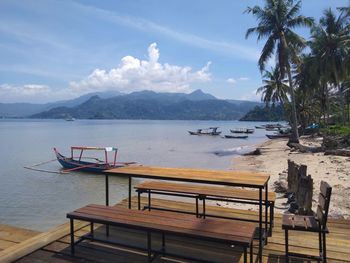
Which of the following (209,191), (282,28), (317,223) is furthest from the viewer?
(282,28)

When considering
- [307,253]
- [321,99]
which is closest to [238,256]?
[307,253]

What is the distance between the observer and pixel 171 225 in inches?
151

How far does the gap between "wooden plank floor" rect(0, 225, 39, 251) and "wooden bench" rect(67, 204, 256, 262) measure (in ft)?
3.69

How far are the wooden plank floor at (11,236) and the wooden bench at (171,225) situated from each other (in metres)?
1.13

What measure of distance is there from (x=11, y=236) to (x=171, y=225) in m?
2.87

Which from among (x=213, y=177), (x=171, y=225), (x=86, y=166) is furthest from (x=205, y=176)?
(x=86, y=166)

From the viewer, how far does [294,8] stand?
2941cm

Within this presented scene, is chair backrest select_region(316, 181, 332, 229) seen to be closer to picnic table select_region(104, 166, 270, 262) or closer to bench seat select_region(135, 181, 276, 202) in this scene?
picnic table select_region(104, 166, 270, 262)

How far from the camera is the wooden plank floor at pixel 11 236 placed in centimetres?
488

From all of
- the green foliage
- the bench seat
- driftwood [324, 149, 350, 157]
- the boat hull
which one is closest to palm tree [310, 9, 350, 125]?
the green foliage

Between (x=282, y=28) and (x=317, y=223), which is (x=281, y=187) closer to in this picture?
(x=317, y=223)

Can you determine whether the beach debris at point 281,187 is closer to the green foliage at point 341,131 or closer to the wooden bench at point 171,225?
the wooden bench at point 171,225

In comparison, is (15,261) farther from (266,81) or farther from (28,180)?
(266,81)

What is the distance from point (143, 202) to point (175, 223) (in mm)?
3322
